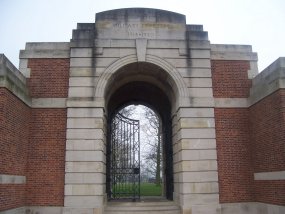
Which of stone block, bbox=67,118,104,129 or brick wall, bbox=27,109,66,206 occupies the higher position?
stone block, bbox=67,118,104,129

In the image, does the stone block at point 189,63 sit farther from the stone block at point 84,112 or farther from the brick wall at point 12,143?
the brick wall at point 12,143

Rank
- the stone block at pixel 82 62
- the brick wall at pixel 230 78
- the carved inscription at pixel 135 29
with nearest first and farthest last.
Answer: the stone block at pixel 82 62 → the brick wall at pixel 230 78 → the carved inscription at pixel 135 29

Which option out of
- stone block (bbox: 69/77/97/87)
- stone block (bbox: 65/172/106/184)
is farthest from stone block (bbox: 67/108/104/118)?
stone block (bbox: 65/172/106/184)

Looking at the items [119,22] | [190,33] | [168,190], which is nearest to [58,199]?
[168,190]

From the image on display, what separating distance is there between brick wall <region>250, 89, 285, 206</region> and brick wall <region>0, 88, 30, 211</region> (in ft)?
22.6

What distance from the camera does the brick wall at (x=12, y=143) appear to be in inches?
312

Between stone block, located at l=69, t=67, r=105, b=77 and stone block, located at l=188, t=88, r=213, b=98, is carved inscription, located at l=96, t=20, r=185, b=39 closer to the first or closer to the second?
stone block, located at l=69, t=67, r=105, b=77

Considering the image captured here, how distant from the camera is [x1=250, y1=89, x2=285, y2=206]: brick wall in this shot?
8508 millimetres

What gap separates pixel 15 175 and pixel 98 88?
3439 mm

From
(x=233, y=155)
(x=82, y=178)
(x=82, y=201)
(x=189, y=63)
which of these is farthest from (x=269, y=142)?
(x=82, y=201)

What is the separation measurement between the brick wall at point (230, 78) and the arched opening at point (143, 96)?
1.57m

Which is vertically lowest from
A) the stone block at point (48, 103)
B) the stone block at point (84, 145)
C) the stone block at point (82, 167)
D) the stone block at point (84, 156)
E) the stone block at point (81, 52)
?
the stone block at point (82, 167)

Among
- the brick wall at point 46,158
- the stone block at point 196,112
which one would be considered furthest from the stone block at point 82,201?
the stone block at point 196,112

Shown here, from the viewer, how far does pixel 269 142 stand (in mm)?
9109
